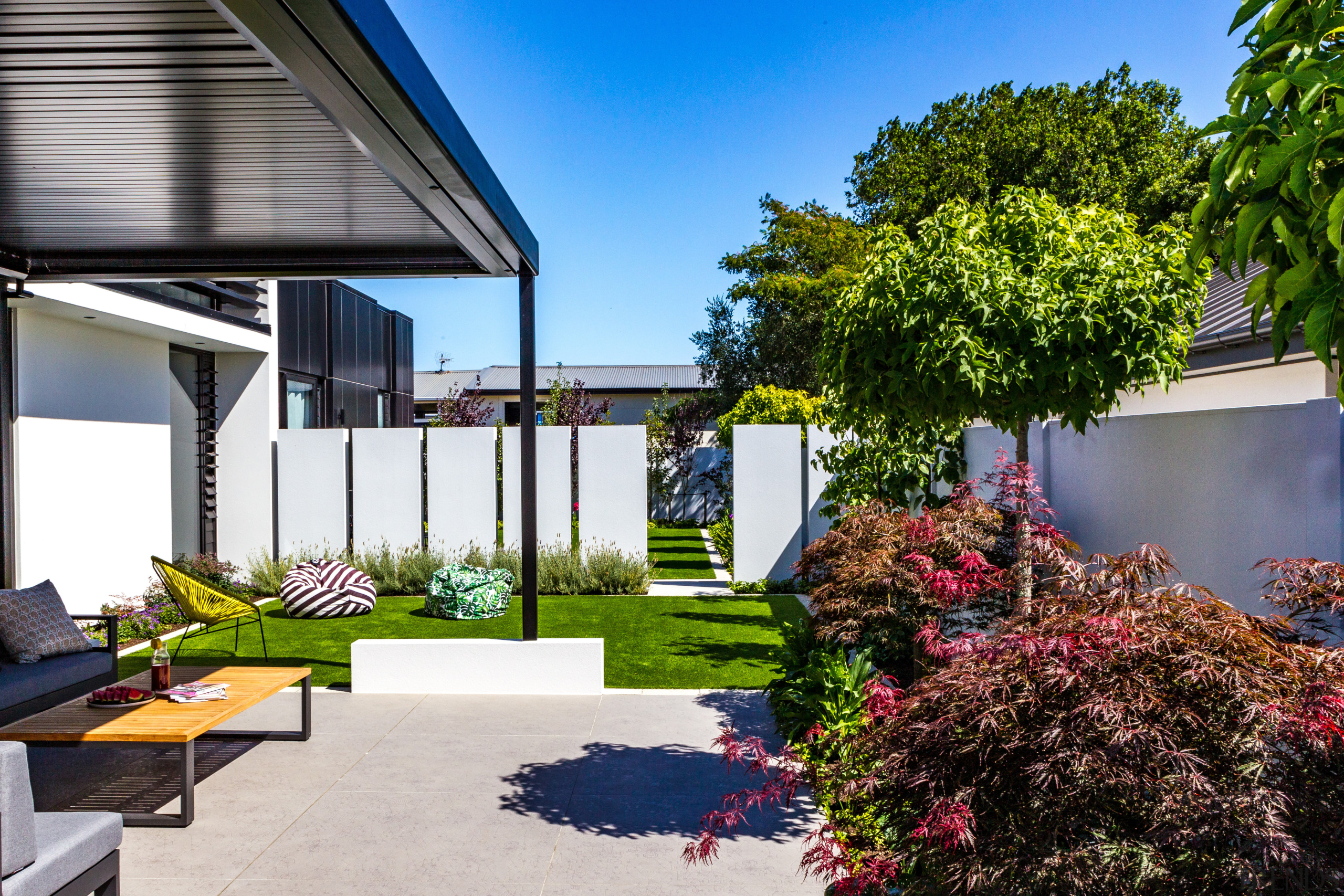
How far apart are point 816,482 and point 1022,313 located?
274 inches

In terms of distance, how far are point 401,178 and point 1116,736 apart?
3521mm

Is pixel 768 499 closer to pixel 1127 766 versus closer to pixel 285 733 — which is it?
pixel 285 733

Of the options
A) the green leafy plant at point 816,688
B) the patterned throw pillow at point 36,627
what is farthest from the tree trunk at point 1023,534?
the patterned throw pillow at point 36,627

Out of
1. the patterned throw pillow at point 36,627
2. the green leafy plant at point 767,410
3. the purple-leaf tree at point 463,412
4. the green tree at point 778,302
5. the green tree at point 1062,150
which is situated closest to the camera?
the patterned throw pillow at point 36,627

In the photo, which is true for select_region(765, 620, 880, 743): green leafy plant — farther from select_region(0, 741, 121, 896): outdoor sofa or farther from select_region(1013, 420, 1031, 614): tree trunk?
select_region(0, 741, 121, 896): outdoor sofa

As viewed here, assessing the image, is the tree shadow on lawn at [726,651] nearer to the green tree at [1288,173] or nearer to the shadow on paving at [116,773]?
the shadow on paving at [116,773]

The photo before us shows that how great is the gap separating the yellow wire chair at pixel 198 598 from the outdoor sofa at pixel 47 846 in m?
3.97

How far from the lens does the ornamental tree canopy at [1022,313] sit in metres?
4.12

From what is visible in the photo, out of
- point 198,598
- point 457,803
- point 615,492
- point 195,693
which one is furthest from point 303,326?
point 457,803

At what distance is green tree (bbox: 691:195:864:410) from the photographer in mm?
23312

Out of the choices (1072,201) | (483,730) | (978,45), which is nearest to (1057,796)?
(483,730)

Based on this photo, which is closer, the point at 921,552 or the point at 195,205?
the point at 195,205

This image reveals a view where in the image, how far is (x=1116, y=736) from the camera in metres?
2.07

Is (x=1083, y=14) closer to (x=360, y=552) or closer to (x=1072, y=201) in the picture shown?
(x=1072, y=201)
